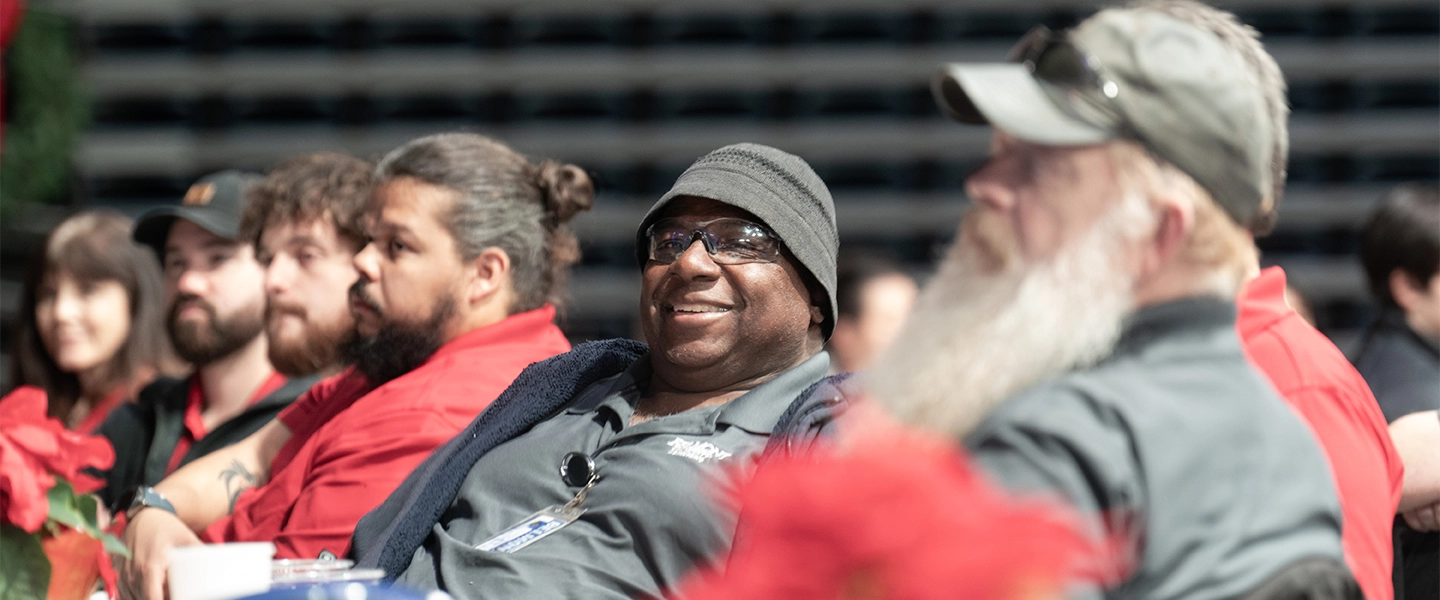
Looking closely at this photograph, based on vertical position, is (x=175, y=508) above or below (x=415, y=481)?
below

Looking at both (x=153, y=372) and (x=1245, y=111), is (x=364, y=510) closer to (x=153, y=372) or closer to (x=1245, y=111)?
(x=1245, y=111)

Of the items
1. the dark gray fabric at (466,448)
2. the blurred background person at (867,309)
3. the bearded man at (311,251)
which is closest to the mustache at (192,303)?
the bearded man at (311,251)

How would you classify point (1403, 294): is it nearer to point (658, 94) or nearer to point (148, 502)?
point (148, 502)

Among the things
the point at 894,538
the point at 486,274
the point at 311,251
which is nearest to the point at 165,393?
the point at 311,251

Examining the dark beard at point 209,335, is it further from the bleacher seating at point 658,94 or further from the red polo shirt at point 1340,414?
the bleacher seating at point 658,94

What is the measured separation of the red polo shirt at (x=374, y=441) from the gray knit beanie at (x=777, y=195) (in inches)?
25.1

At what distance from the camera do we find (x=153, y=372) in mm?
5449

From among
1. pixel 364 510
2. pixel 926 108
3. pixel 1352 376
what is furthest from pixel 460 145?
pixel 926 108

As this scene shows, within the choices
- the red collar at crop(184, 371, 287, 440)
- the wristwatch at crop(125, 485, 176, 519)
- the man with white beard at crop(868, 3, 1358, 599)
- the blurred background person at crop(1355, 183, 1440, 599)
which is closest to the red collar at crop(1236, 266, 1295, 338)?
the man with white beard at crop(868, 3, 1358, 599)

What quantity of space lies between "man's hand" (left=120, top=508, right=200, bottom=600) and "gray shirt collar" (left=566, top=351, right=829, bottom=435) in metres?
0.91

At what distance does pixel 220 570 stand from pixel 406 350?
4.07 feet

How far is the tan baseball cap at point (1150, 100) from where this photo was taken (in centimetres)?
144

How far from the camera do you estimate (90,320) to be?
4945mm

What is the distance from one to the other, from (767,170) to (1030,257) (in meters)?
1.39
